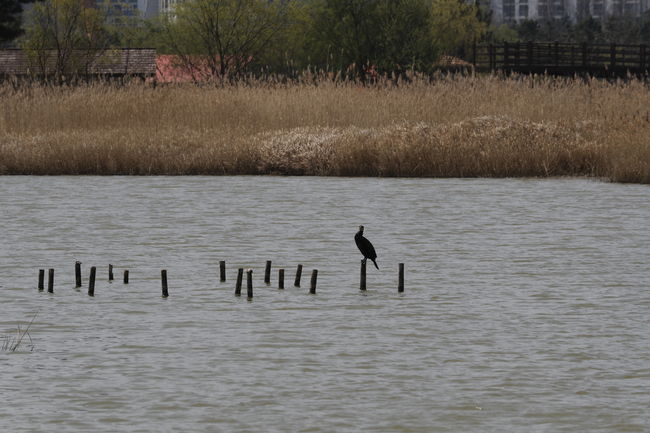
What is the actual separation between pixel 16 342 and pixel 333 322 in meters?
2.80

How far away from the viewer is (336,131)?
29297mm

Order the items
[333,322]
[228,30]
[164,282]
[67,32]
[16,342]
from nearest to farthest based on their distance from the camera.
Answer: [16,342], [333,322], [164,282], [67,32], [228,30]

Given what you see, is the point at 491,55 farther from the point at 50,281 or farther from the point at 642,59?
the point at 50,281

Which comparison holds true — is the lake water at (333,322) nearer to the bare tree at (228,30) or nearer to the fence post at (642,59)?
the fence post at (642,59)

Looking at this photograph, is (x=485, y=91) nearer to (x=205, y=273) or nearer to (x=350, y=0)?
(x=205, y=273)

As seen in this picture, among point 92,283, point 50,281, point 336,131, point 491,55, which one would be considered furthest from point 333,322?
point 491,55

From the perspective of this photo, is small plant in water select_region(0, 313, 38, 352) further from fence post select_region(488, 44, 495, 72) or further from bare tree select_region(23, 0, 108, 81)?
fence post select_region(488, 44, 495, 72)

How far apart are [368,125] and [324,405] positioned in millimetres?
21822

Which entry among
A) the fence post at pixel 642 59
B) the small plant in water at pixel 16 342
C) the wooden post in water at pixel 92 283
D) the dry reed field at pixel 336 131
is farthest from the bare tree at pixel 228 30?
the small plant in water at pixel 16 342

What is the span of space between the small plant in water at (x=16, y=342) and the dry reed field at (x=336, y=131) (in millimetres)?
17498

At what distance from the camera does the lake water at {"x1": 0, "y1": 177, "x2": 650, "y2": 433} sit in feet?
30.1

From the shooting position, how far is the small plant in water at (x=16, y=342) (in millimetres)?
11117

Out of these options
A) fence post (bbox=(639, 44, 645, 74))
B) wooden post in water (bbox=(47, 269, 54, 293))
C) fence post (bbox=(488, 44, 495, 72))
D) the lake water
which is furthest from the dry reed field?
fence post (bbox=(639, 44, 645, 74))

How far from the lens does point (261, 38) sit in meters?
67.1
